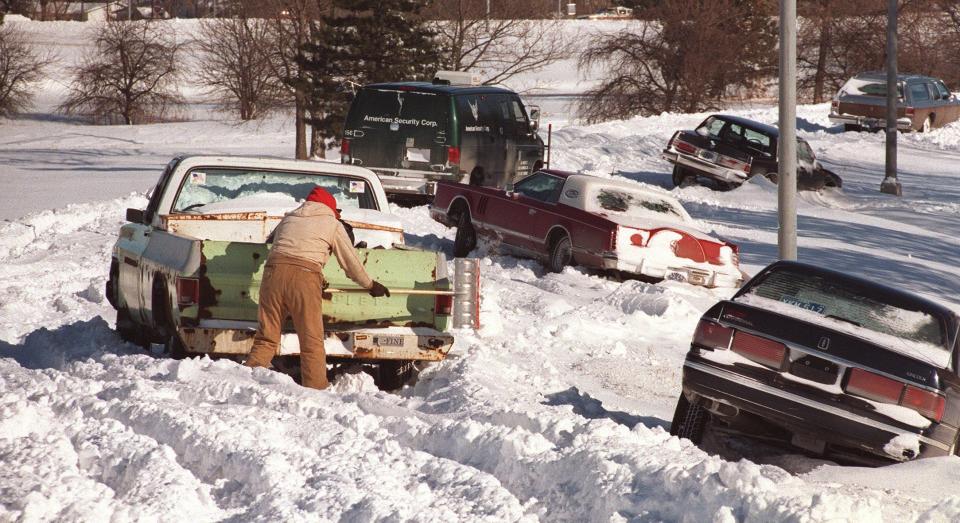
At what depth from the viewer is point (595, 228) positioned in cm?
1452

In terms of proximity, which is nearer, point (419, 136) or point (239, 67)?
point (419, 136)

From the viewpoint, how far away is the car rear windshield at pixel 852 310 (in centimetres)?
773

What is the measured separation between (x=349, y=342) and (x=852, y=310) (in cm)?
343

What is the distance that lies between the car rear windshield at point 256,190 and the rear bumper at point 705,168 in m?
15.2

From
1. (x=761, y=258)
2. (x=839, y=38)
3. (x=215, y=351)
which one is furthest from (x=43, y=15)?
(x=215, y=351)

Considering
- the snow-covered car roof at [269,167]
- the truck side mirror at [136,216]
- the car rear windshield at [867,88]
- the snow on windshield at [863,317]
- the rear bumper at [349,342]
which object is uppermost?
the car rear windshield at [867,88]

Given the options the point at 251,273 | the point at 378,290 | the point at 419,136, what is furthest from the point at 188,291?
the point at 419,136

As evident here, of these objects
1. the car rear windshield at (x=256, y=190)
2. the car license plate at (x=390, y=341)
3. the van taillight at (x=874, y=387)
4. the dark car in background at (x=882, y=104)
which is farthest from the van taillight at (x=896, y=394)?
the dark car in background at (x=882, y=104)

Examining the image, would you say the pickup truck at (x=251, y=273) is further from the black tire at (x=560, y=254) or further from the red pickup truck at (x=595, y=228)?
the black tire at (x=560, y=254)

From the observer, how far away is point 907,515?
5758 millimetres

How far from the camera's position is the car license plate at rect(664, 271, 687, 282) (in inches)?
571

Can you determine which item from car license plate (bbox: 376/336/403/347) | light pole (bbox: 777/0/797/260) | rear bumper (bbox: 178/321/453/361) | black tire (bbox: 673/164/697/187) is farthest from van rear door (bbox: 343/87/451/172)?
car license plate (bbox: 376/336/403/347)

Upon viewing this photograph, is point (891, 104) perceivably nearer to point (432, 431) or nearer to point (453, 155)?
point (453, 155)

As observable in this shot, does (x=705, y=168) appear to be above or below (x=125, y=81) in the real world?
below
